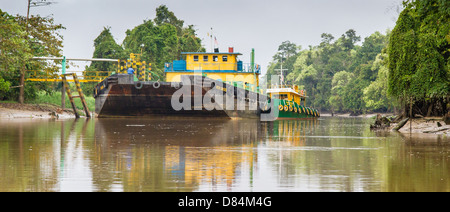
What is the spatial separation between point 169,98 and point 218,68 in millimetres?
5837

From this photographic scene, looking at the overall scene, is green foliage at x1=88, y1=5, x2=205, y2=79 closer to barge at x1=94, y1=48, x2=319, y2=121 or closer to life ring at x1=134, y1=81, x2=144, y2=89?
barge at x1=94, y1=48, x2=319, y2=121

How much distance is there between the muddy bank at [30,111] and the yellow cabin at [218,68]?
34.2 feet

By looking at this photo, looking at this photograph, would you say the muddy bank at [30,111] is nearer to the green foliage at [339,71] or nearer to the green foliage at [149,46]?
the green foliage at [149,46]

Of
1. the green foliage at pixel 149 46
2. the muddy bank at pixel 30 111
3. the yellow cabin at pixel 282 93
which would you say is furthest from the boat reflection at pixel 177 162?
the green foliage at pixel 149 46

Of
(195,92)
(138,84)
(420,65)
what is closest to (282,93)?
(195,92)

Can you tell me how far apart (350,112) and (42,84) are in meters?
62.8

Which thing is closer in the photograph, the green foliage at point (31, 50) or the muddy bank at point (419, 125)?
the muddy bank at point (419, 125)

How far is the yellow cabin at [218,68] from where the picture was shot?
4731 centimetres

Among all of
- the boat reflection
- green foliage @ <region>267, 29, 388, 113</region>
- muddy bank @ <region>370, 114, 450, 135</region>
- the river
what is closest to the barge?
muddy bank @ <region>370, 114, 450, 135</region>

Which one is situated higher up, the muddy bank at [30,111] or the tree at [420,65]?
the tree at [420,65]

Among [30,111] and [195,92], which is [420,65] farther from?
[30,111]

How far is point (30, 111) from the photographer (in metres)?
49.6

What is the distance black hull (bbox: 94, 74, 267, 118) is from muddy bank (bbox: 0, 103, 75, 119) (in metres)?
4.71
